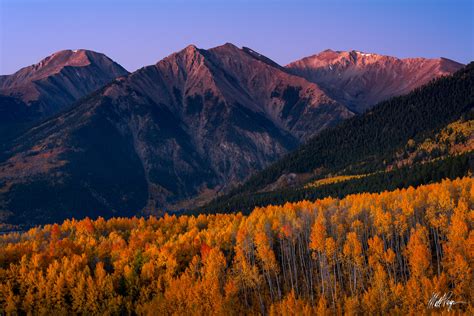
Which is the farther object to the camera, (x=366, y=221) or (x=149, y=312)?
(x=366, y=221)

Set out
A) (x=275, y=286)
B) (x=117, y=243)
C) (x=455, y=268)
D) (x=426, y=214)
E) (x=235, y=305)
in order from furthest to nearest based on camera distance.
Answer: (x=117, y=243), (x=426, y=214), (x=275, y=286), (x=235, y=305), (x=455, y=268)

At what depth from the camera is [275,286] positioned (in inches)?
6132

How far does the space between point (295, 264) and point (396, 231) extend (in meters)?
28.1

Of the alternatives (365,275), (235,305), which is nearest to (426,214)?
(365,275)

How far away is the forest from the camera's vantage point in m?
135

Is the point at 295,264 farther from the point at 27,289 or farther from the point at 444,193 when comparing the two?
the point at 27,289

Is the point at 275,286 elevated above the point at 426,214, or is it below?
below

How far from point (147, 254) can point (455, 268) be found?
3139 inches

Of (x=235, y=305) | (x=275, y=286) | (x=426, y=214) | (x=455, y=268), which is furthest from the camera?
(x=426, y=214)

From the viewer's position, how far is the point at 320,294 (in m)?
146

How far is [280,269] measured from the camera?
540ft

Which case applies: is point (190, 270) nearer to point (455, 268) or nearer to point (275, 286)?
point (275, 286)

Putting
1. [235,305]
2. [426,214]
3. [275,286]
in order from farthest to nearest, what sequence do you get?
[426,214], [275,286], [235,305]

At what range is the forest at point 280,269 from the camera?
135125 millimetres
